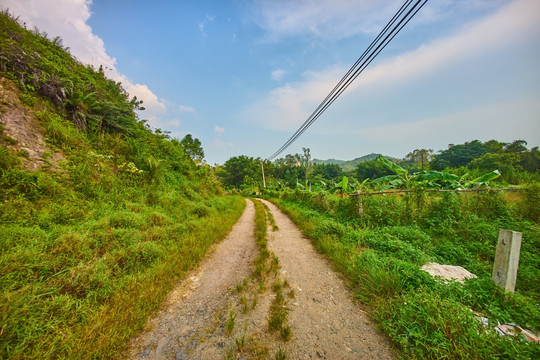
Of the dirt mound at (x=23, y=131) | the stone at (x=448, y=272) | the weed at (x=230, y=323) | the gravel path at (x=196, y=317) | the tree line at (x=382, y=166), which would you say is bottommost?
the gravel path at (x=196, y=317)

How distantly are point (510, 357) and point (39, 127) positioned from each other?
1007cm

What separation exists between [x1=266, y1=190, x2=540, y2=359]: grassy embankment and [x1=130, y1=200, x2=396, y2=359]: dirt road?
0.37 metres

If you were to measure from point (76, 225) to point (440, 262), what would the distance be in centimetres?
784

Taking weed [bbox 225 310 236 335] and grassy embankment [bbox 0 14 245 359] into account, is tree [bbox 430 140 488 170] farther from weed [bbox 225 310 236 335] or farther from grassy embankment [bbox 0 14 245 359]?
grassy embankment [bbox 0 14 245 359]

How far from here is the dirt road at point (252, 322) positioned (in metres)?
1.97

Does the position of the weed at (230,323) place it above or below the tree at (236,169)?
below

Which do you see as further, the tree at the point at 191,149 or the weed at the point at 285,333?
the tree at the point at 191,149

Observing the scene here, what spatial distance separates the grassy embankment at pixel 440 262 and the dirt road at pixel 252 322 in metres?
0.37

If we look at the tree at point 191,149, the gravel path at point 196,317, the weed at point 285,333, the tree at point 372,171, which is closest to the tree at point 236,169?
the tree at point 191,149

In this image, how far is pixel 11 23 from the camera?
5.84 m

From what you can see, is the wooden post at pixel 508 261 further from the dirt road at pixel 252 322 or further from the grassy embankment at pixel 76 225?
the grassy embankment at pixel 76 225

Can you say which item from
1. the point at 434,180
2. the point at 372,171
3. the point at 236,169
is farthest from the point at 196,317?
the point at 372,171

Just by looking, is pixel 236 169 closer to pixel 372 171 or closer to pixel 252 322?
pixel 372 171

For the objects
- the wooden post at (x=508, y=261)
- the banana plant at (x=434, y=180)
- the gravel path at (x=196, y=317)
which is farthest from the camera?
the banana plant at (x=434, y=180)
